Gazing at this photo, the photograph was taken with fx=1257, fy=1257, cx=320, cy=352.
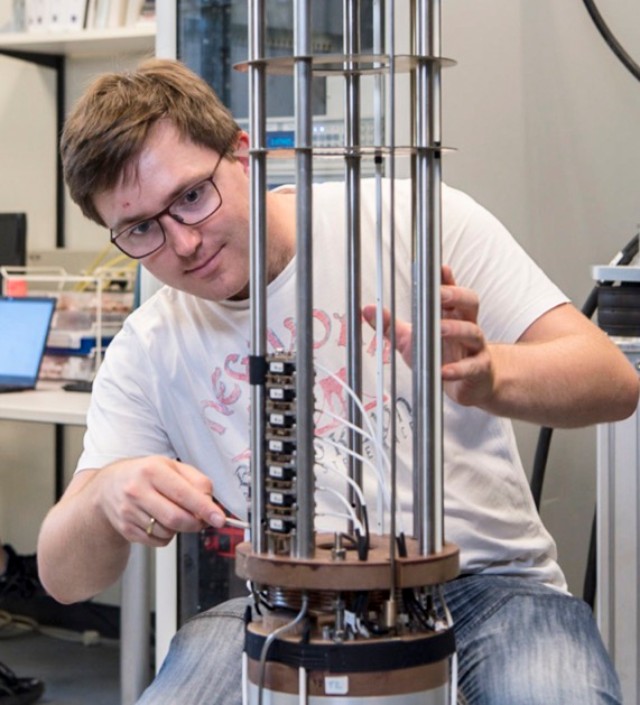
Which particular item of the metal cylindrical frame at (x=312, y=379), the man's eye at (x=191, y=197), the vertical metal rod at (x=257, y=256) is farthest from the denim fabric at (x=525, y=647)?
the man's eye at (x=191, y=197)

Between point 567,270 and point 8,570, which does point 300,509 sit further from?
point 8,570

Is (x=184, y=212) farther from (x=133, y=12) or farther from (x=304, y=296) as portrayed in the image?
(x=133, y=12)

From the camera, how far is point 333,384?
1377 millimetres

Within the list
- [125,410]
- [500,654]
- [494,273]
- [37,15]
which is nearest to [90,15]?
[37,15]

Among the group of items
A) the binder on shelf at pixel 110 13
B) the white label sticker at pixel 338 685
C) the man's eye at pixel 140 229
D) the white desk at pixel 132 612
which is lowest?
the white desk at pixel 132 612

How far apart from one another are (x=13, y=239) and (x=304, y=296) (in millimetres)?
2543

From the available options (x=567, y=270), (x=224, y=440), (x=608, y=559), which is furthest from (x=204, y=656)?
(x=567, y=270)

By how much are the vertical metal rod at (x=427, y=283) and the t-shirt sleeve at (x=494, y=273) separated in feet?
1.59

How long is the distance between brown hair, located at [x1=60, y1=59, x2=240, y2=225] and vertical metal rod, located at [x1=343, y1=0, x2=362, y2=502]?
346mm

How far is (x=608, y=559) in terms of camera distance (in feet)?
5.98

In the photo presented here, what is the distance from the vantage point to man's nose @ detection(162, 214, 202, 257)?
4.35ft

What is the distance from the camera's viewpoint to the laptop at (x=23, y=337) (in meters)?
2.91

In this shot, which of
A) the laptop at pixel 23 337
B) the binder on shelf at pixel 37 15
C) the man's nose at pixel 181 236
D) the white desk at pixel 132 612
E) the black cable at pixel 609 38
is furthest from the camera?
the binder on shelf at pixel 37 15

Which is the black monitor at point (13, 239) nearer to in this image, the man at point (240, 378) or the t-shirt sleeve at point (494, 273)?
the man at point (240, 378)
